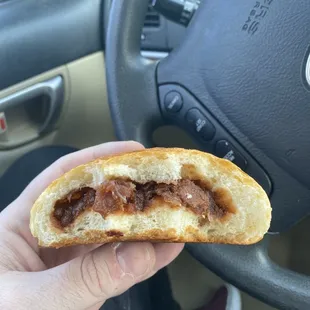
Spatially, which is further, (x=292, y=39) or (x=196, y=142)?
(x=196, y=142)

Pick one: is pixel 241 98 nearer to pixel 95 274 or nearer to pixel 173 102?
pixel 173 102

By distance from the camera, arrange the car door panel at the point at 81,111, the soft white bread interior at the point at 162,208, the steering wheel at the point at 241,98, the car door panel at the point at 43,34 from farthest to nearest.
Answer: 1. the car door panel at the point at 81,111
2. the car door panel at the point at 43,34
3. the steering wheel at the point at 241,98
4. the soft white bread interior at the point at 162,208

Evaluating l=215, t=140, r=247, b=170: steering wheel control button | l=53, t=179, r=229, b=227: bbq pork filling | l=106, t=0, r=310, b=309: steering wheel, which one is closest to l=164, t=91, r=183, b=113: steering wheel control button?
l=106, t=0, r=310, b=309: steering wheel

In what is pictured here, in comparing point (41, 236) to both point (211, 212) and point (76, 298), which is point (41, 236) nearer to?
point (76, 298)

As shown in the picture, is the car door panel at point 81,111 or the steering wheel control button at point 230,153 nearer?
the steering wheel control button at point 230,153

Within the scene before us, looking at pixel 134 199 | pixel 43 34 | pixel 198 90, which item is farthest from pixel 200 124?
pixel 43 34

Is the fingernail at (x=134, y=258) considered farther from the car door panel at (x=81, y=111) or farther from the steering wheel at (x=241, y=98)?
the car door panel at (x=81, y=111)

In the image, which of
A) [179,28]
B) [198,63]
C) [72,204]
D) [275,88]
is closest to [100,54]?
[179,28]

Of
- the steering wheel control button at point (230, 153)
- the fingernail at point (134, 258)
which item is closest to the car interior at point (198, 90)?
the steering wheel control button at point (230, 153)
